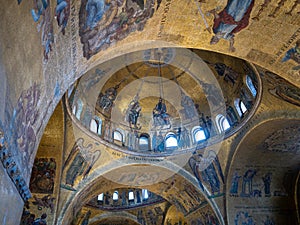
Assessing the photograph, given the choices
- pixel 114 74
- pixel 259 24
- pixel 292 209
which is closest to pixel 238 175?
pixel 292 209

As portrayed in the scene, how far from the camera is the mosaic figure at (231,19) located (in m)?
7.04

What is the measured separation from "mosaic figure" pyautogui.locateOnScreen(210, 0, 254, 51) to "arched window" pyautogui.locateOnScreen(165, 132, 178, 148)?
29.4 ft

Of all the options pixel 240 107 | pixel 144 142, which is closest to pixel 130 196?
pixel 144 142

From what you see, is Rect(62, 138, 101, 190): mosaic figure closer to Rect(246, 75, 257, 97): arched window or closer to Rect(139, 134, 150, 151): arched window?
Rect(139, 134, 150, 151): arched window

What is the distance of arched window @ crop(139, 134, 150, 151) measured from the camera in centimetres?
1612

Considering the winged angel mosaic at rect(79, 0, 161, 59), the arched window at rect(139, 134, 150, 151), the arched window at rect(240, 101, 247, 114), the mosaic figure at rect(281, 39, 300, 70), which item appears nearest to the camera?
the winged angel mosaic at rect(79, 0, 161, 59)

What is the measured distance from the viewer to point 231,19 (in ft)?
24.3

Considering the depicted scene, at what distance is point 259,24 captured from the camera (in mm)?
7512

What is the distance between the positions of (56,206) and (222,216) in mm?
7813

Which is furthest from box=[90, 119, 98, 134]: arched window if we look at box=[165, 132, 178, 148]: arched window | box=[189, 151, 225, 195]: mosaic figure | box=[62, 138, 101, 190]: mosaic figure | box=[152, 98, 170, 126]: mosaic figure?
box=[189, 151, 225, 195]: mosaic figure

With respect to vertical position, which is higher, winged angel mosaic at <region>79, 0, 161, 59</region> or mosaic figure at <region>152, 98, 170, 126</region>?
mosaic figure at <region>152, 98, 170, 126</region>

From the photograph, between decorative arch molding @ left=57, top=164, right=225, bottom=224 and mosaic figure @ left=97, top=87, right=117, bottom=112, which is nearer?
decorative arch molding @ left=57, top=164, right=225, bottom=224

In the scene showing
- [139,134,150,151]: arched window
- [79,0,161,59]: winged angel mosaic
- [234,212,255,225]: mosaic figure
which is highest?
[139,134,150,151]: arched window

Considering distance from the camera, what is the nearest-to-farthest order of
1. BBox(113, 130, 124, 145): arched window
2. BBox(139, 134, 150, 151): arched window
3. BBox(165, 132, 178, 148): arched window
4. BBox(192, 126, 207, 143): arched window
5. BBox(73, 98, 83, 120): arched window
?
BBox(73, 98, 83, 120): arched window, BBox(113, 130, 124, 145): arched window, BBox(192, 126, 207, 143): arched window, BBox(139, 134, 150, 151): arched window, BBox(165, 132, 178, 148): arched window
